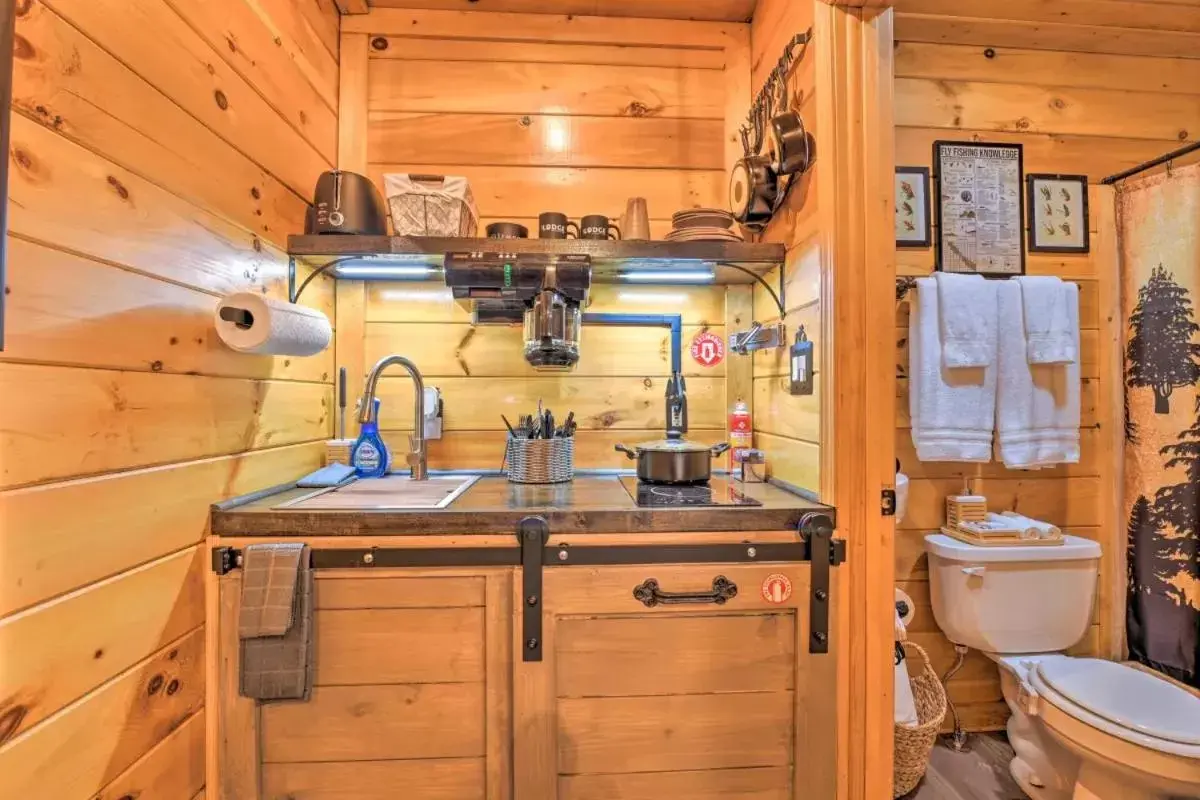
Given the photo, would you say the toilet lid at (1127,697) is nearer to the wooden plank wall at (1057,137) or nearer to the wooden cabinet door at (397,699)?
the wooden plank wall at (1057,137)

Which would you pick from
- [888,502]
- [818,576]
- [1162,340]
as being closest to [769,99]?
[888,502]

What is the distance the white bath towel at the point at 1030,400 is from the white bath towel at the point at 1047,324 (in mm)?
18

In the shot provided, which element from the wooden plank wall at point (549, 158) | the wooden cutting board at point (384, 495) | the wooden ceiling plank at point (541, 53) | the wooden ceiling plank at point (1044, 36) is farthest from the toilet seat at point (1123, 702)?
the wooden ceiling plank at point (541, 53)

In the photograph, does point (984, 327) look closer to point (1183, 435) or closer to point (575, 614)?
point (1183, 435)

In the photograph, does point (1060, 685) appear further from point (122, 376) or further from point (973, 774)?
point (122, 376)

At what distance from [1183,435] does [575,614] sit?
6.46ft

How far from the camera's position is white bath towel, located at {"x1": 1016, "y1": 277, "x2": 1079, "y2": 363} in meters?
1.51

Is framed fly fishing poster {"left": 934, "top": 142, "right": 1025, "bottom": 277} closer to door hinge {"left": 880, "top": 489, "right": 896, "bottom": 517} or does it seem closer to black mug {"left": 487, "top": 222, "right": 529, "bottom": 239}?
door hinge {"left": 880, "top": 489, "right": 896, "bottom": 517}

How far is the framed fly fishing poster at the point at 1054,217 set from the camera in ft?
5.57

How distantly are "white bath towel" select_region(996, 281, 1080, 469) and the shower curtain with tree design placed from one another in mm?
287

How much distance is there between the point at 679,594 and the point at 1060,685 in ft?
3.65

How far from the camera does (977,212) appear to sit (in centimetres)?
169

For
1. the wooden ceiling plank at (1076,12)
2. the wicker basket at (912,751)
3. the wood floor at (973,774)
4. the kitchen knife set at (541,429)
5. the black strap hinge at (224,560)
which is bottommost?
the wood floor at (973,774)

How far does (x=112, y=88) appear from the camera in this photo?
2.66 ft
